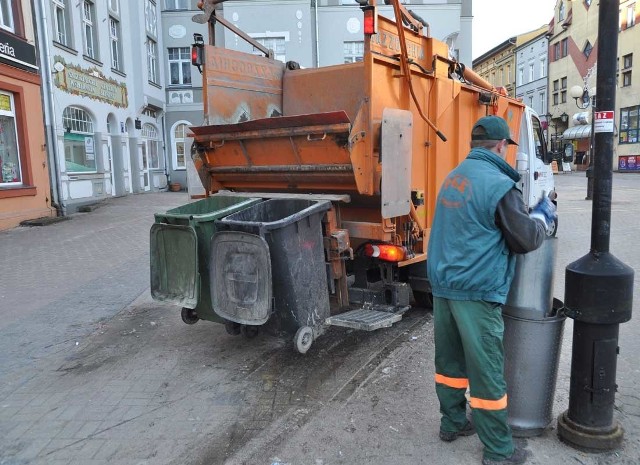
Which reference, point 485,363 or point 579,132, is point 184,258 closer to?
point 485,363

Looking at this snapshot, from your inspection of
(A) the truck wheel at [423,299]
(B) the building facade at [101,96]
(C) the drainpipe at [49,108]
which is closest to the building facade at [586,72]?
(B) the building facade at [101,96]

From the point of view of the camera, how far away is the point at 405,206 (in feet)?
14.6

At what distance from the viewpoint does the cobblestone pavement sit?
3.17 meters

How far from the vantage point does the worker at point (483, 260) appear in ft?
9.03

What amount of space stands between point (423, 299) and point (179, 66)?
2163 cm

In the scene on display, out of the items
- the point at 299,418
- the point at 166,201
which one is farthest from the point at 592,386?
the point at 166,201

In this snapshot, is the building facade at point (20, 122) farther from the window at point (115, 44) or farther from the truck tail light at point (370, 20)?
the truck tail light at point (370, 20)

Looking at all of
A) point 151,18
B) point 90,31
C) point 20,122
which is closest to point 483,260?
point 20,122

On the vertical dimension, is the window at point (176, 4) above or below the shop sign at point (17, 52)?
above

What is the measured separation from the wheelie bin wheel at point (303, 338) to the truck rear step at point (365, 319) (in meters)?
0.26

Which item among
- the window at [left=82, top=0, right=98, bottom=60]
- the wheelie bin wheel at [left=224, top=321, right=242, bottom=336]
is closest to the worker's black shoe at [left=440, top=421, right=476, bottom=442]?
the wheelie bin wheel at [left=224, top=321, right=242, bottom=336]

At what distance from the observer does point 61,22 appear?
15.5 meters

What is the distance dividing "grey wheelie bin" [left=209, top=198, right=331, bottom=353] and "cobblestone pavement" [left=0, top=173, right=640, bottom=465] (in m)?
0.53

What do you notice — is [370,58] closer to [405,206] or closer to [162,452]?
[405,206]
